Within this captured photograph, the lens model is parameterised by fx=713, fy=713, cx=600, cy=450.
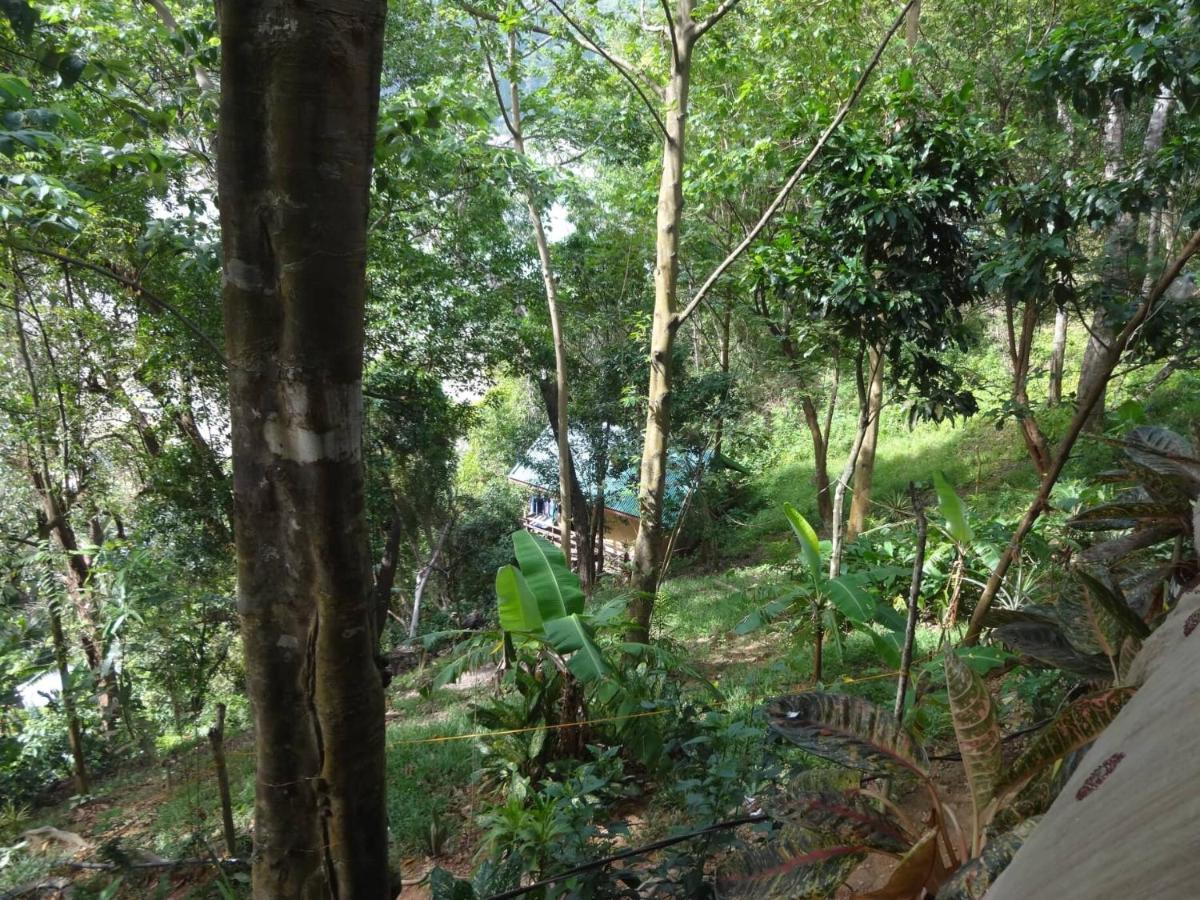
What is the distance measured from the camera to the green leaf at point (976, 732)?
42.7 inches

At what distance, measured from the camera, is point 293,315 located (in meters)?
1.10

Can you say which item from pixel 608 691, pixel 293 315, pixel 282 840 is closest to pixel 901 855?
pixel 282 840

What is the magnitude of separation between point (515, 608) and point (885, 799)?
9.70 ft

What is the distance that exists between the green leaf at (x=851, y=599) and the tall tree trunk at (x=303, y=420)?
11.9 feet

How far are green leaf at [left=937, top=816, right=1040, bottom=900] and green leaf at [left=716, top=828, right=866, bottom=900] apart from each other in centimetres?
22

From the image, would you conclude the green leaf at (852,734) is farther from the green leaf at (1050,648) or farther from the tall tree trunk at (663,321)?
the tall tree trunk at (663,321)

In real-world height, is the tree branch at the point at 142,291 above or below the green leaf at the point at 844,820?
above

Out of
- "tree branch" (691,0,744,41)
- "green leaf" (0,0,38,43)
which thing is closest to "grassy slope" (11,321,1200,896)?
"green leaf" (0,0,38,43)

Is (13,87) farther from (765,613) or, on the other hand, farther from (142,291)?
(765,613)

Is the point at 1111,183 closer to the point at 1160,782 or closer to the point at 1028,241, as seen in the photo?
the point at 1028,241

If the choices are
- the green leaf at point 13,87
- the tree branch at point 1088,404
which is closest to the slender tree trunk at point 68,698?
the green leaf at point 13,87

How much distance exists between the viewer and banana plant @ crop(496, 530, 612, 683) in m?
3.67

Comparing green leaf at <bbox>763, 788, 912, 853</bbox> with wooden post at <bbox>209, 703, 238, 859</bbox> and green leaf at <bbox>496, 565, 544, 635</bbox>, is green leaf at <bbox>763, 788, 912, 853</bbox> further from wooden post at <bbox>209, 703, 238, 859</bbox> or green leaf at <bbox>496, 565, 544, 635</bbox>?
green leaf at <bbox>496, 565, 544, 635</bbox>

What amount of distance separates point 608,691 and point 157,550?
6602 millimetres
